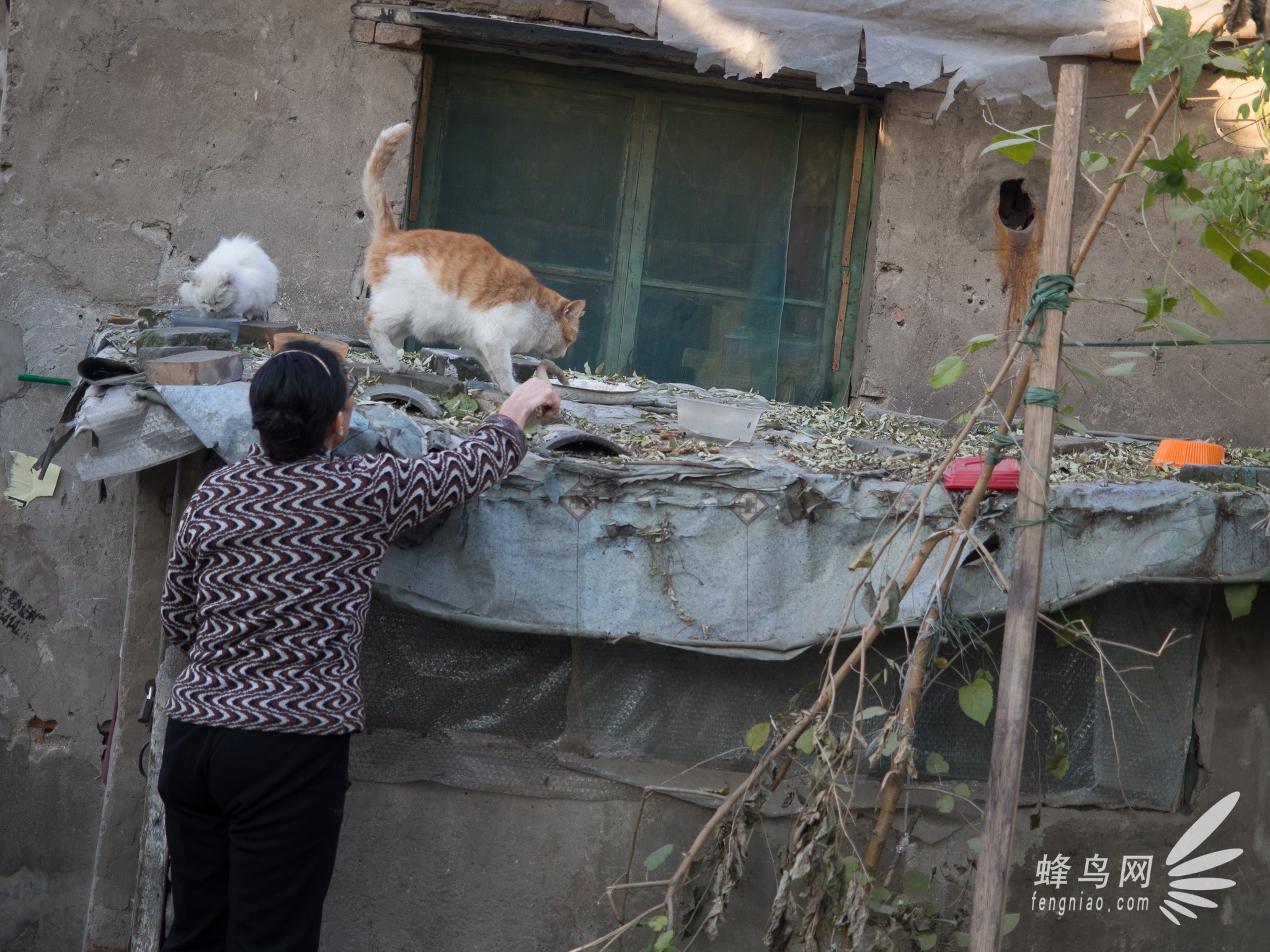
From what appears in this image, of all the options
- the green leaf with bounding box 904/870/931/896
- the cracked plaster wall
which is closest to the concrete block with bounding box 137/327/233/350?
the cracked plaster wall

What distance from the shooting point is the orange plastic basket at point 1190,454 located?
3.48m

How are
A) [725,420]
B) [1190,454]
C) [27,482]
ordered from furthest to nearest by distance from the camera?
1. [27,482]
2. [1190,454]
3. [725,420]

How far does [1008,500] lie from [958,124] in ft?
11.2

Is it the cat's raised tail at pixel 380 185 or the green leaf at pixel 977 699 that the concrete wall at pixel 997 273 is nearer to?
the cat's raised tail at pixel 380 185

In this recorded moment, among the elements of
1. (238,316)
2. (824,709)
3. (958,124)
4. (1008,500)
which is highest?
(958,124)

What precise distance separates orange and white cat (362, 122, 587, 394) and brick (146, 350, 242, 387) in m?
1.05

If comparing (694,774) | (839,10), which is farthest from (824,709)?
(839,10)

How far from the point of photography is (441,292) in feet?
12.8

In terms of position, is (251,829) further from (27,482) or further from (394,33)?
(394,33)

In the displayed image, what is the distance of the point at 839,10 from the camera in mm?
5090

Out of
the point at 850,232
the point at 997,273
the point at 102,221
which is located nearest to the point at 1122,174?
the point at 997,273

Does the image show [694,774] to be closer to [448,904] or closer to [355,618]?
[448,904]

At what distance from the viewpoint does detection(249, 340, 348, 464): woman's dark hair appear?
2.19 meters

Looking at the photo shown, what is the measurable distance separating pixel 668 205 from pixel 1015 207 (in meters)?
1.92
